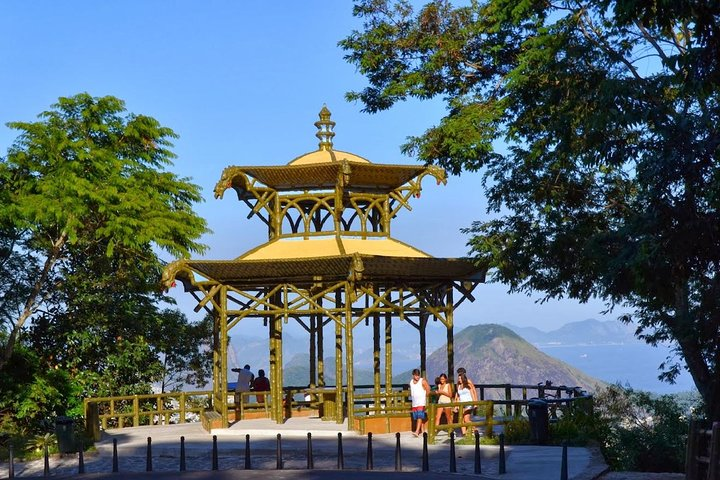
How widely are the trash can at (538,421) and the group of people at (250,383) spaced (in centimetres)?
1133

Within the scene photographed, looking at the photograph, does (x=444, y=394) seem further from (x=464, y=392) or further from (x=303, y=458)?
(x=303, y=458)

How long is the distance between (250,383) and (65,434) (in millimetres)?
10209

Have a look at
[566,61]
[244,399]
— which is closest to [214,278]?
[244,399]

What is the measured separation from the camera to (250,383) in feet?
120

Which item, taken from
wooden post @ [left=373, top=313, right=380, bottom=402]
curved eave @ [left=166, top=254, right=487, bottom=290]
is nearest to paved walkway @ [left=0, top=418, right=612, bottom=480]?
wooden post @ [left=373, top=313, right=380, bottom=402]

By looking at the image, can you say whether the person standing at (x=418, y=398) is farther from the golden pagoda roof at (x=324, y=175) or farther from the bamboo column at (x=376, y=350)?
the golden pagoda roof at (x=324, y=175)

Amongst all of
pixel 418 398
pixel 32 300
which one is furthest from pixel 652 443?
pixel 32 300

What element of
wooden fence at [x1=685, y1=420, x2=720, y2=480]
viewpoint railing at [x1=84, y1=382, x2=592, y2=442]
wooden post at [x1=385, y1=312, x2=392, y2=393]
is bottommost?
wooden fence at [x1=685, y1=420, x2=720, y2=480]

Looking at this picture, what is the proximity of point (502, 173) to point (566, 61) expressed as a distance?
17.6 ft

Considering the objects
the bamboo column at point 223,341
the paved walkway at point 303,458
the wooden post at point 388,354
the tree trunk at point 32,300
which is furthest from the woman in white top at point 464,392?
the tree trunk at point 32,300

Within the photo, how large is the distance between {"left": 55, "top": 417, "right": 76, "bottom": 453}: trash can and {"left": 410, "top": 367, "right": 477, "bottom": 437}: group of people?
840cm

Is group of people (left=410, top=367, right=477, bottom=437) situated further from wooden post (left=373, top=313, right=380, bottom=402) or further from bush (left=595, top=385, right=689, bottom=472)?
wooden post (left=373, top=313, right=380, bottom=402)

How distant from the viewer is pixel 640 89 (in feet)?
74.6

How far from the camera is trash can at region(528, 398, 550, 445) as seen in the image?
25.9 meters
